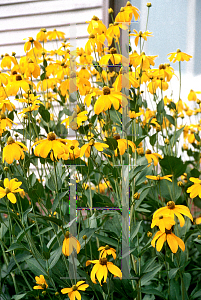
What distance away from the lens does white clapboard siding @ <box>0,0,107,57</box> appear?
1583 millimetres

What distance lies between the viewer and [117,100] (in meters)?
0.51

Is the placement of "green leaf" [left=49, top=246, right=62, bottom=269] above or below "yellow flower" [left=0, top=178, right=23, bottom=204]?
below

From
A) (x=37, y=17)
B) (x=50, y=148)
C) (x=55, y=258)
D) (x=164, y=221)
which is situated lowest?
(x=55, y=258)

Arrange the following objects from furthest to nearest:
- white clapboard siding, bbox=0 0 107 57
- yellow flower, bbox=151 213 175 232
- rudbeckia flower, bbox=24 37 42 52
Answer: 1. white clapboard siding, bbox=0 0 107 57
2. rudbeckia flower, bbox=24 37 42 52
3. yellow flower, bbox=151 213 175 232

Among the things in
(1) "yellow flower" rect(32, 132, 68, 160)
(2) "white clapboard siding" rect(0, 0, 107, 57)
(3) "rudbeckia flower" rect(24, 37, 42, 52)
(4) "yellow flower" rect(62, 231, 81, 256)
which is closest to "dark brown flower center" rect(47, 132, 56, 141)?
(1) "yellow flower" rect(32, 132, 68, 160)

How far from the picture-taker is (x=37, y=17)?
67.6 inches

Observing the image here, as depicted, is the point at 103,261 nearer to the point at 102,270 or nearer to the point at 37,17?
the point at 102,270

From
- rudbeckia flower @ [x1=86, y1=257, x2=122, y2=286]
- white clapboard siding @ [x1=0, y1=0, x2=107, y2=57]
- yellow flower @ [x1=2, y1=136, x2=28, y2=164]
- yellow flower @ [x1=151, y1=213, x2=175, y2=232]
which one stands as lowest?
rudbeckia flower @ [x1=86, y1=257, x2=122, y2=286]

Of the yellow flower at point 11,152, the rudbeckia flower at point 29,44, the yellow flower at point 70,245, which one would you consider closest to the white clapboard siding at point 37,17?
the rudbeckia flower at point 29,44

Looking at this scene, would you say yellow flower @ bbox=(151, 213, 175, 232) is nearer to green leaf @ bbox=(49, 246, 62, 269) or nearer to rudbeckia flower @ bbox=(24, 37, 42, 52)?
green leaf @ bbox=(49, 246, 62, 269)

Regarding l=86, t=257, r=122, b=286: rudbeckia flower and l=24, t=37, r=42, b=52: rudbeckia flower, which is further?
l=24, t=37, r=42, b=52: rudbeckia flower

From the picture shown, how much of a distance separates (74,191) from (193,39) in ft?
3.80

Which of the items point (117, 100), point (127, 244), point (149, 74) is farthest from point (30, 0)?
point (127, 244)

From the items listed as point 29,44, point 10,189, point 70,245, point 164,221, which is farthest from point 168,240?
point 29,44
